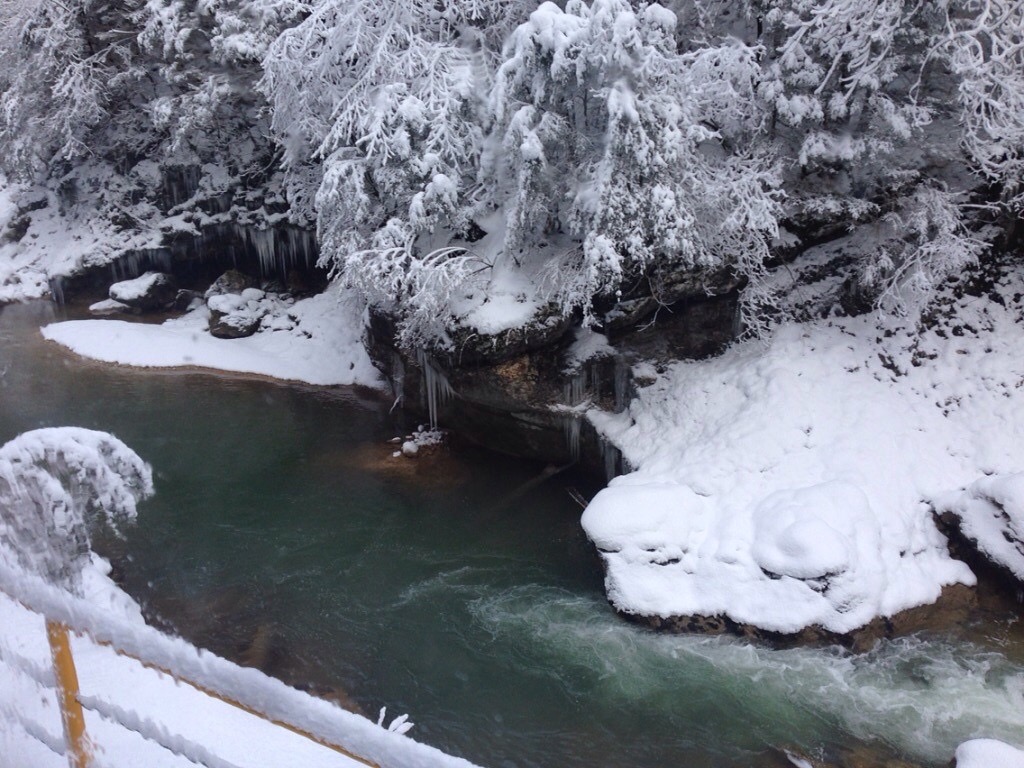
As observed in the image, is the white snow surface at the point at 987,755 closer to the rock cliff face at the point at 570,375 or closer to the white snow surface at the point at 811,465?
the white snow surface at the point at 811,465

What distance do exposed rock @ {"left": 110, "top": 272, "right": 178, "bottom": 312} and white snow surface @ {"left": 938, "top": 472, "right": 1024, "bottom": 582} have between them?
17.8 metres

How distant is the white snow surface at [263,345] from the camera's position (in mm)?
15969

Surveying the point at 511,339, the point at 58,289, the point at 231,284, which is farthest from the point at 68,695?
the point at 58,289

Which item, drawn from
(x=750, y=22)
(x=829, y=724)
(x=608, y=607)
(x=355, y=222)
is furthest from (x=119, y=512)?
(x=750, y=22)

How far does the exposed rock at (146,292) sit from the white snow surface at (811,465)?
13003mm

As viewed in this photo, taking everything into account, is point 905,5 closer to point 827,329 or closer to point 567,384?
point 827,329

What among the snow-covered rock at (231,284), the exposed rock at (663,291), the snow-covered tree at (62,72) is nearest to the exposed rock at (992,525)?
the exposed rock at (663,291)

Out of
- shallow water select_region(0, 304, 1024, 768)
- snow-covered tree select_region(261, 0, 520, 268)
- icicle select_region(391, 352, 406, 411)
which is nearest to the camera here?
shallow water select_region(0, 304, 1024, 768)

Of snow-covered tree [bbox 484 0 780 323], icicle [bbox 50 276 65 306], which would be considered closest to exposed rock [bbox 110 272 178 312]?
icicle [bbox 50 276 65 306]

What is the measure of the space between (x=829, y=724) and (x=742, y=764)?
103 cm

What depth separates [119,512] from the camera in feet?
30.7

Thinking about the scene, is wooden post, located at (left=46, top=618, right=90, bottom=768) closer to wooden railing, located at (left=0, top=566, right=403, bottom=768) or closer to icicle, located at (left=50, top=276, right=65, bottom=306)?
wooden railing, located at (left=0, top=566, right=403, bottom=768)

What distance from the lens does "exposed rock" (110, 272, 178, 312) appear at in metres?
18.4

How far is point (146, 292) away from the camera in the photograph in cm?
1836
